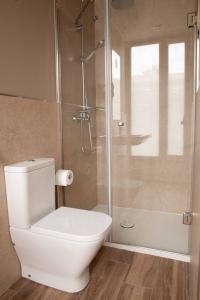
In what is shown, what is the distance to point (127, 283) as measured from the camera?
1531 millimetres

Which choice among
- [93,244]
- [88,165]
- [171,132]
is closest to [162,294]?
[93,244]

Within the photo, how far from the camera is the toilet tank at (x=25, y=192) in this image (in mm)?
1432

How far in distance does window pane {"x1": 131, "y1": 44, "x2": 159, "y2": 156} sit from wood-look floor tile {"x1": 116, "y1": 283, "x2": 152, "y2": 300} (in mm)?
1386

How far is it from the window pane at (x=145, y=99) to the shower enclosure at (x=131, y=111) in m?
0.01

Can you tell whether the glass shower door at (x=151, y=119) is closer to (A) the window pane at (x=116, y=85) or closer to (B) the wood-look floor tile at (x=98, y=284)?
(A) the window pane at (x=116, y=85)

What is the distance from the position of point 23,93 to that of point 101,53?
3.13 feet

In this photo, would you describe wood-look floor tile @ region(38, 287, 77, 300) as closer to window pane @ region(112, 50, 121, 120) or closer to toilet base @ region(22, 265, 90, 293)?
toilet base @ region(22, 265, 90, 293)

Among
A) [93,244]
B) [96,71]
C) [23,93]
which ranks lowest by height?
[93,244]

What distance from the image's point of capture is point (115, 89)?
2.32m

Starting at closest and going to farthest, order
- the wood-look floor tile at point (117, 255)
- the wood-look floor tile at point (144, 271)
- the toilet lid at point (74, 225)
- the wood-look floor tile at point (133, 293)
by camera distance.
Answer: the toilet lid at point (74, 225)
the wood-look floor tile at point (133, 293)
the wood-look floor tile at point (144, 271)
the wood-look floor tile at point (117, 255)

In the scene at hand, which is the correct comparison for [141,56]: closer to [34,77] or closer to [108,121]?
[108,121]

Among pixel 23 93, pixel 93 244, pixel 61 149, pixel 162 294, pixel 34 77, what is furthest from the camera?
pixel 61 149

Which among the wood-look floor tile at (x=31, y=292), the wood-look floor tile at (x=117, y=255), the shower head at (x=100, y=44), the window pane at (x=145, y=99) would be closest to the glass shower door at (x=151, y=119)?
the window pane at (x=145, y=99)

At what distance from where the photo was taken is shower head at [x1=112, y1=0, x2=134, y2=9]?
2168 mm
